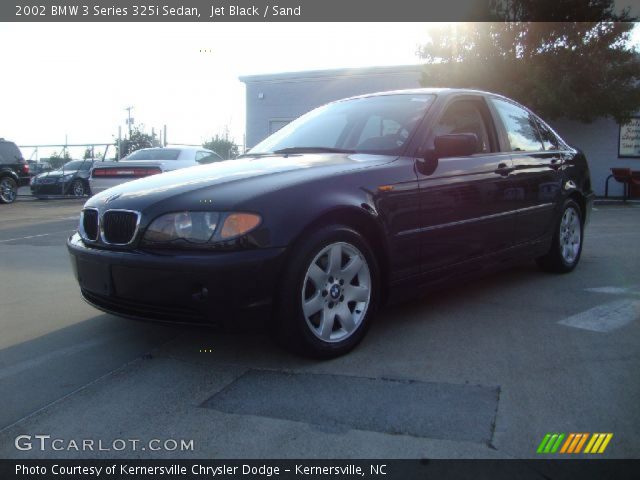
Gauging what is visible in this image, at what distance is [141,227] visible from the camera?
9.73 ft

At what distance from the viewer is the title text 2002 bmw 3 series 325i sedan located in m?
2.84

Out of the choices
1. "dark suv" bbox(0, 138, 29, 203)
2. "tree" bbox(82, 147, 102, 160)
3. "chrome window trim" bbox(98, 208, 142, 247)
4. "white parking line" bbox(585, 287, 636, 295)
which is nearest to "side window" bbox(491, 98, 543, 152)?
"white parking line" bbox(585, 287, 636, 295)

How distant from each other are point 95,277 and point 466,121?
2841 mm

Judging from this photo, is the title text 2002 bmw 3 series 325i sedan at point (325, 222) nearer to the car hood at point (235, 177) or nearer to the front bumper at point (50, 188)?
the car hood at point (235, 177)

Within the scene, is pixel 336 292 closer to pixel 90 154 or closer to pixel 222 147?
pixel 90 154

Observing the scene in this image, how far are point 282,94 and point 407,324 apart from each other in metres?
19.5

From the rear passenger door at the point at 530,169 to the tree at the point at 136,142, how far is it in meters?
17.7

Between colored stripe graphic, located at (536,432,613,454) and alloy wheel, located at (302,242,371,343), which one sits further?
alloy wheel, located at (302,242,371,343)

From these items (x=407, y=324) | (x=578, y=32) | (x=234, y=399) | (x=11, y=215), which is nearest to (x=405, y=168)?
(x=407, y=324)

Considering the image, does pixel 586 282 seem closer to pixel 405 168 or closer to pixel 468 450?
pixel 405 168

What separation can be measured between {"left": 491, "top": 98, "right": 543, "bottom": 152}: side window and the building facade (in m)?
13.2

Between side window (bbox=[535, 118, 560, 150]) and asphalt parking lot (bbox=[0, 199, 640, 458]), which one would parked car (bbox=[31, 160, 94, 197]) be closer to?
asphalt parking lot (bbox=[0, 199, 640, 458])

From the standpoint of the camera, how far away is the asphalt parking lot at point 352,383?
231 centimetres

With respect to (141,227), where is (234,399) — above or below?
below
